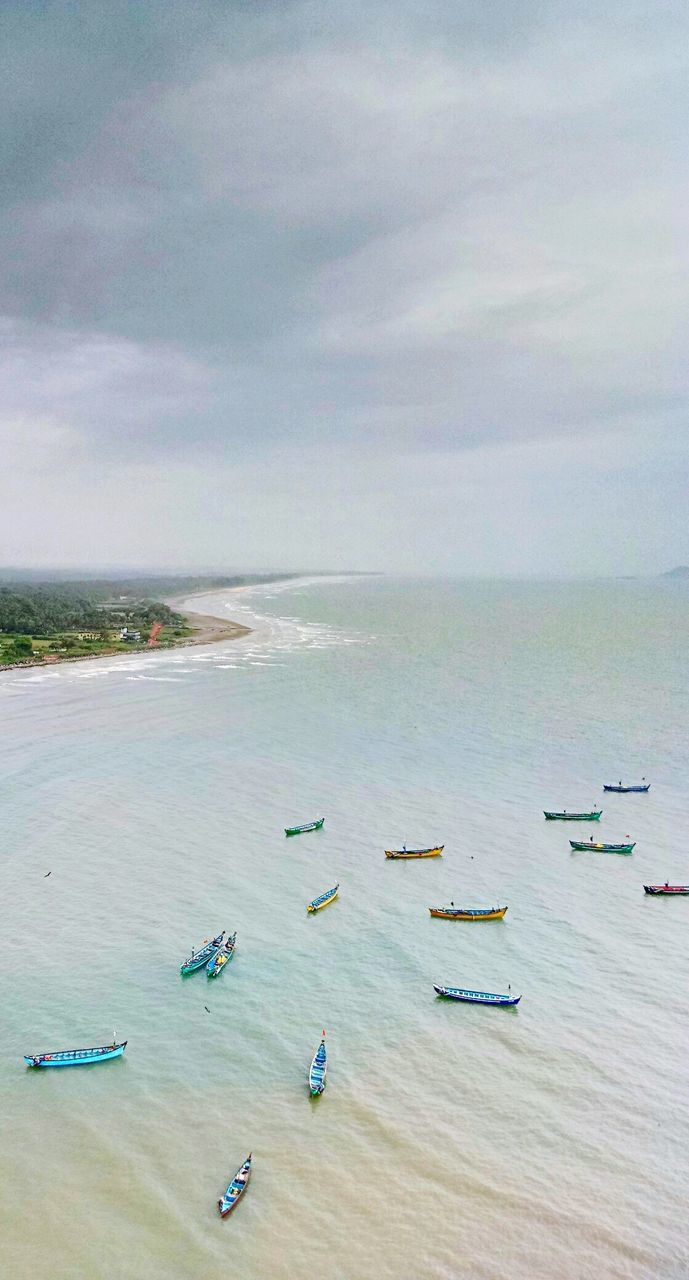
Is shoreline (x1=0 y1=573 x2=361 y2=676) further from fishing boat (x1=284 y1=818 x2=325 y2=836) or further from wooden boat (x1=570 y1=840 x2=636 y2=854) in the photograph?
wooden boat (x1=570 y1=840 x2=636 y2=854)

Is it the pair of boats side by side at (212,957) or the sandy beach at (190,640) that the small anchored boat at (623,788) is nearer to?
the pair of boats side by side at (212,957)

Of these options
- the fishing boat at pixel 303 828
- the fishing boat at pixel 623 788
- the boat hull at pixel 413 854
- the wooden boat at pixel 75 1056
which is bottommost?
the wooden boat at pixel 75 1056

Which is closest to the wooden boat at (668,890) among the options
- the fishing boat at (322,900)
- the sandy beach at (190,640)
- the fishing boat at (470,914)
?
the fishing boat at (470,914)

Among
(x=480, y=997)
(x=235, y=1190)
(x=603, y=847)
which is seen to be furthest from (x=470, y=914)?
(x=235, y=1190)

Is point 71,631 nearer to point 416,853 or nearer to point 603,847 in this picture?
point 416,853

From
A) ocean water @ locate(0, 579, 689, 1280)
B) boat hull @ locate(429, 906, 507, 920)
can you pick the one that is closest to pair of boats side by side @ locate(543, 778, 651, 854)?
ocean water @ locate(0, 579, 689, 1280)

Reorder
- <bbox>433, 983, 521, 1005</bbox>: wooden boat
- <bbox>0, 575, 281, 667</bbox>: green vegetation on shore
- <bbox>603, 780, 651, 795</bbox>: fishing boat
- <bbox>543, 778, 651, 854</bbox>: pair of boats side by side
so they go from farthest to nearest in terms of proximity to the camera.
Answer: <bbox>0, 575, 281, 667</bbox>: green vegetation on shore → <bbox>603, 780, 651, 795</bbox>: fishing boat → <bbox>543, 778, 651, 854</bbox>: pair of boats side by side → <bbox>433, 983, 521, 1005</bbox>: wooden boat
